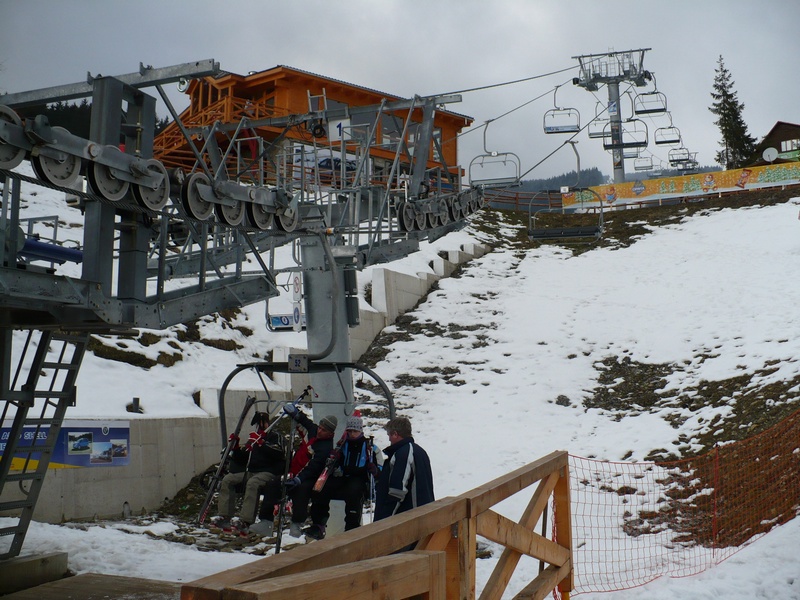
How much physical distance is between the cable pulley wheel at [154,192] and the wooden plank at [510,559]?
13.2ft

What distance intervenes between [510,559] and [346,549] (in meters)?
2.22

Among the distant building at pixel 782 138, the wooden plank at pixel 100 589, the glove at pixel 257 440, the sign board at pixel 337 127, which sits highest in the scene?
the distant building at pixel 782 138

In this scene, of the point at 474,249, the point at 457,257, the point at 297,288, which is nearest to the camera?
the point at 297,288

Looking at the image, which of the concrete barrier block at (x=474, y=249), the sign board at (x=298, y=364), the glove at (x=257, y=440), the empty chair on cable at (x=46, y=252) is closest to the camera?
the empty chair on cable at (x=46, y=252)

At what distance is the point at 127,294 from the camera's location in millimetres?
7207

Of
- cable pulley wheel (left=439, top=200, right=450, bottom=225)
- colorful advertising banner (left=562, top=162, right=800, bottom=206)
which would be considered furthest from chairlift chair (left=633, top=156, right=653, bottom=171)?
cable pulley wheel (left=439, top=200, right=450, bottom=225)

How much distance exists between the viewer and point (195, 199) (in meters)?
7.75

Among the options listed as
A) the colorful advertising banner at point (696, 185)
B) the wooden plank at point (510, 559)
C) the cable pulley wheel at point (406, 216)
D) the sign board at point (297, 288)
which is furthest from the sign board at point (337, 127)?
the colorful advertising banner at point (696, 185)

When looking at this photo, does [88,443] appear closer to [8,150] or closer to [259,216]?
[259,216]

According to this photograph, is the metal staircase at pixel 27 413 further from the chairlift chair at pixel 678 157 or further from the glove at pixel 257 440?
Answer: the chairlift chair at pixel 678 157

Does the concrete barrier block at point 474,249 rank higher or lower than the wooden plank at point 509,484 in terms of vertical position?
higher

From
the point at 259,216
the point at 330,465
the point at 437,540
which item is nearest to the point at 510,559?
the point at 437,540

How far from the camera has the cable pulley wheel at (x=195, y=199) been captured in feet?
24.8

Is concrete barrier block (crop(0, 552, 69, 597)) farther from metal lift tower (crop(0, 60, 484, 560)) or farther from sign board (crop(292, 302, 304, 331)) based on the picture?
sign board (crop(292, 302, 304, 331))
